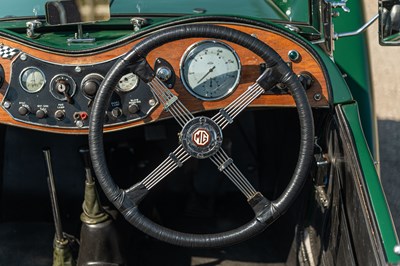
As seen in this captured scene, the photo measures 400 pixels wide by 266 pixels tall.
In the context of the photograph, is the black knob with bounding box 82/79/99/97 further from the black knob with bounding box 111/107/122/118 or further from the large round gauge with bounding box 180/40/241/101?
the large round gauge with bounding box 180/40/241/101

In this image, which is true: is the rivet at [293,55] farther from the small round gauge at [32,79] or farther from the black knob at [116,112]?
the small round gauge at [32,79]

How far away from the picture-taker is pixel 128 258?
3605mm

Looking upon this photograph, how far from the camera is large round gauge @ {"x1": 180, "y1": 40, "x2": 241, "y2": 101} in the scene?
9.03 ft

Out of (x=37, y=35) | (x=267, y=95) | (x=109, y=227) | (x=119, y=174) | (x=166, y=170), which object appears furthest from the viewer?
(x=119, y=174)

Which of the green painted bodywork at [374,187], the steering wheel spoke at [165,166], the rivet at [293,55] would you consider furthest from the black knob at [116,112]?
the green painted bodywork at [374,187]

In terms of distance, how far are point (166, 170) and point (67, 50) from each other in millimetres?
610

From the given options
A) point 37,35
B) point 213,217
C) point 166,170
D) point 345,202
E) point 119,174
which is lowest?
point 213,217

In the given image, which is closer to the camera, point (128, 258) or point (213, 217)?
point (128, 258)

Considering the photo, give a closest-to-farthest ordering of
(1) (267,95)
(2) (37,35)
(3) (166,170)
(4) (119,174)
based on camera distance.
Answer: (3) (166,170) → (1) (267,95) → (2) (37,35) → (4) (119,174)

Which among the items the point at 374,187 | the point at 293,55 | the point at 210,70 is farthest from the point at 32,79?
the point at 374,187

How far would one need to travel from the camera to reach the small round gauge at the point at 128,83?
9.17 feet

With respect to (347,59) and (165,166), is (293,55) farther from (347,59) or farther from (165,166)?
(347,59)

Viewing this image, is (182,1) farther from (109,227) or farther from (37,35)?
(109,227)

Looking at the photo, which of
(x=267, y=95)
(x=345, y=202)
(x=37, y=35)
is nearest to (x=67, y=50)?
(x=37, y=35)
